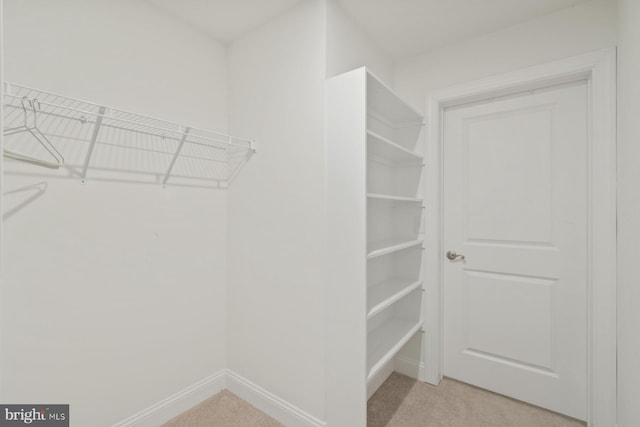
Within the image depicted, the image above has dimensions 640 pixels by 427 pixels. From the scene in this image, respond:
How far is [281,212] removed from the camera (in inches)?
73.8

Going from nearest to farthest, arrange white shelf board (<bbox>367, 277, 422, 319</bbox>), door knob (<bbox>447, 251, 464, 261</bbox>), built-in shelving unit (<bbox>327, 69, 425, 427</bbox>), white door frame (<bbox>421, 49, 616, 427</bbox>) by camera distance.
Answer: built-in shelving unit (<bbox>327, 69, 425, 427</bbox>), white door frame (<bbox>421, 49, 616, 427</bbox>), white shelf board (<bbox>367, 277, 422, 319</bbox>), door knob (<bbox>447, 251, 464, 261</bbox>)

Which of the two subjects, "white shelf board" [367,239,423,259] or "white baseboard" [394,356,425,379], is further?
"white baseboard" [394,356,425,379]

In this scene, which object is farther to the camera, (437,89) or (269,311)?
(437,89)

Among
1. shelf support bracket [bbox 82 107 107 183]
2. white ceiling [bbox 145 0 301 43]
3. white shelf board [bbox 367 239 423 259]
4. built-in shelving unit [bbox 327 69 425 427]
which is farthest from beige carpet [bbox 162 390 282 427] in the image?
white ceiling [bbox 145 0 301 43]

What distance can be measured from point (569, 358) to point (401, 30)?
233 centimetres

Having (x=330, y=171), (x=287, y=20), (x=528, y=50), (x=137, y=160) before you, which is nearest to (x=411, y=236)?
(x=330, y=171)

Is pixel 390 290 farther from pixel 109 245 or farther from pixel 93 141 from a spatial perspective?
A: pixel 93 141

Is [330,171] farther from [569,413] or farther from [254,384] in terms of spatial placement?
[569,413]

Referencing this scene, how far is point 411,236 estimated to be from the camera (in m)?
2.29

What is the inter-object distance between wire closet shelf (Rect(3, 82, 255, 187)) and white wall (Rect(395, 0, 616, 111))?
4.37 ft

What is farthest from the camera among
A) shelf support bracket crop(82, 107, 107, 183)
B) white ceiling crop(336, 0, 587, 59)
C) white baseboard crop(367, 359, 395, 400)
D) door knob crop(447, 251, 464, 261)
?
door knob crop(447, 251, 464, 261)

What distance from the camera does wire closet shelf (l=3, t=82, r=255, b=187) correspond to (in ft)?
4.43

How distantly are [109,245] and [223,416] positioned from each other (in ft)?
4.00

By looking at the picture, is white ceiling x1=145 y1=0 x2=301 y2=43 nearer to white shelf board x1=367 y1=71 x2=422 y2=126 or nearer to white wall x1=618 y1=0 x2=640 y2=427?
white shelf board x1=367 y1=71 x2=422 y2=126
